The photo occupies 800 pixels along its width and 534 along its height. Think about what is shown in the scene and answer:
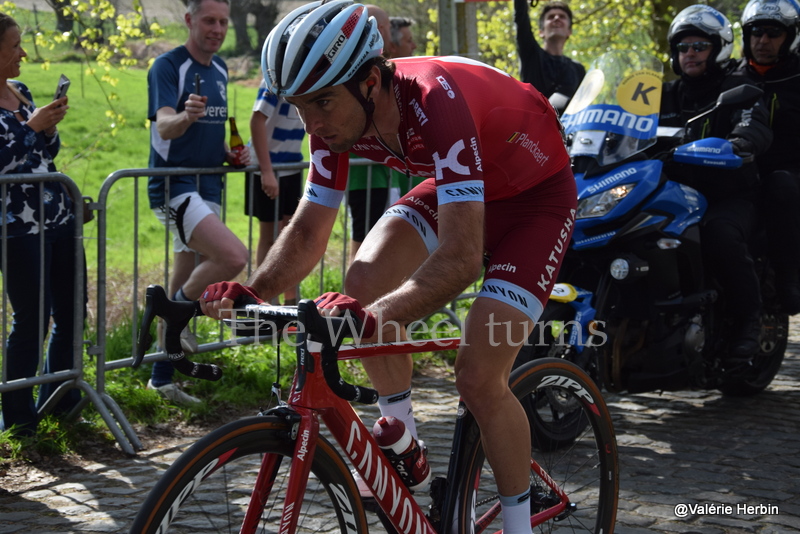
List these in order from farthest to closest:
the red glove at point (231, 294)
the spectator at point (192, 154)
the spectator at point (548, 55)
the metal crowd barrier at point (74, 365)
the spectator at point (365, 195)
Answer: the spectator at point (548, 55), the spectator at point (365, 195), the spectator at point (192, 154), the metal crowd barrier at point (74, 365), the red glove at point (231, 294)

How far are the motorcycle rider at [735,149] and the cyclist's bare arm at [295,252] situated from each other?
3.07 m

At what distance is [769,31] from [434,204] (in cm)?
380

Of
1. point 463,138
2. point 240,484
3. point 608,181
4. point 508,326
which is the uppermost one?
point 463,138

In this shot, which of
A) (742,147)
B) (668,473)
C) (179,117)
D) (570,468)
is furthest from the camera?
(179,117)

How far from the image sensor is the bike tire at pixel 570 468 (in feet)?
10.9

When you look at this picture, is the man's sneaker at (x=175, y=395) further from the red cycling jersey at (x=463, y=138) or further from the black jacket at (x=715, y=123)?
the black jacket at (x=715, y=123)

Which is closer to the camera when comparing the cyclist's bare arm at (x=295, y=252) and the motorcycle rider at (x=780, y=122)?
the cyclist's bare arm at (x=295, y=252)

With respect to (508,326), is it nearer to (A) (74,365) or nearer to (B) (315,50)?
(B) (315,50)

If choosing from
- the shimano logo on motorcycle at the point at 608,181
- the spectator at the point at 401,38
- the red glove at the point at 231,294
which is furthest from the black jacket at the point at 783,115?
the red glove at the point at 231,294

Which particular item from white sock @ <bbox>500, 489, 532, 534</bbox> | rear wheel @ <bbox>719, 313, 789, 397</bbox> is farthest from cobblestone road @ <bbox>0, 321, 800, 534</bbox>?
white sock @ <bbox>500, 489, 532, 534</bbox>

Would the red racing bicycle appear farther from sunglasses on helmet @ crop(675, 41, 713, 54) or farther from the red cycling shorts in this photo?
sunglasses on helmet @ crop(675, 41, 713, 54)

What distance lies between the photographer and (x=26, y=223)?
5.17 m

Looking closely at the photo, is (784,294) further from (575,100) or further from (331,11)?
(331,11)

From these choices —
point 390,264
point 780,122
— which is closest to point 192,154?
point 390,264
